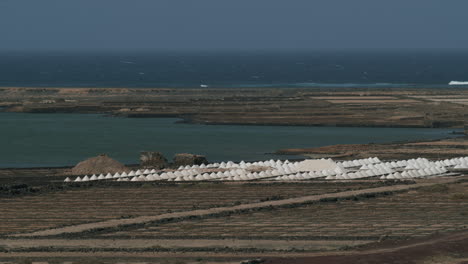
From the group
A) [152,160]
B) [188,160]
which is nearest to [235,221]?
[188,160]

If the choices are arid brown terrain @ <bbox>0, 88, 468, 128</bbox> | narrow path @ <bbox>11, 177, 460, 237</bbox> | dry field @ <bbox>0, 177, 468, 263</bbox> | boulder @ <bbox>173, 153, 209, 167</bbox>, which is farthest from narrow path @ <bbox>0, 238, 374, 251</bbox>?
arid brown terrain @ <bbox>0, 88, 468, 128</bbox>

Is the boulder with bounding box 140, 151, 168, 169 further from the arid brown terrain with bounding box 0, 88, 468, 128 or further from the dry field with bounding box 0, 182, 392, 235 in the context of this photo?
the arid brown terrain with bounding box 0, 88, 468, 128

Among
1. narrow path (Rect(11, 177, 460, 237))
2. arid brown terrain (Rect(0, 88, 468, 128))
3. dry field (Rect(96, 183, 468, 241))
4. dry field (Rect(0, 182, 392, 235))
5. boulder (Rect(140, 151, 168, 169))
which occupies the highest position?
dry field (Rect(96, 183, 468, 241))

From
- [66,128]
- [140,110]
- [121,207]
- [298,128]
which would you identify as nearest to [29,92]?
[140,110]

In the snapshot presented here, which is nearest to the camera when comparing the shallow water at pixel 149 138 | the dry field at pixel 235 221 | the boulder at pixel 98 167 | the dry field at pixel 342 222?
the dry field at pixel 235 221

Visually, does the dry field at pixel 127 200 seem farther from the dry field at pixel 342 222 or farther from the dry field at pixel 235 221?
the dry field at pixel 342 222

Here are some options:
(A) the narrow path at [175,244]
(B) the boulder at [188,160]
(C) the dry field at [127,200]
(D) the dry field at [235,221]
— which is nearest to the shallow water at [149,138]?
(B) the boulder at [188,160]
